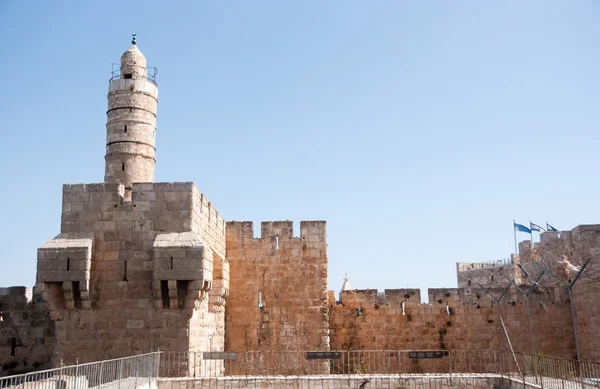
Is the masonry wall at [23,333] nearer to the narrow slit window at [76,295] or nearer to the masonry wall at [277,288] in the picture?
the narrow slit window at [76,295]

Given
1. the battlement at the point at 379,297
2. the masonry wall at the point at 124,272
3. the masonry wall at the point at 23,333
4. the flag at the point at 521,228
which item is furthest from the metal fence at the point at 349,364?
the flag at the point at 521,228

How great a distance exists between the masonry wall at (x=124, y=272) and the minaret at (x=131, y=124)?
24.5ft

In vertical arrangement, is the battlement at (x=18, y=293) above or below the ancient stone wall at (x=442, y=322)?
above

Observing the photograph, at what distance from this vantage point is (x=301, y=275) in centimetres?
1562

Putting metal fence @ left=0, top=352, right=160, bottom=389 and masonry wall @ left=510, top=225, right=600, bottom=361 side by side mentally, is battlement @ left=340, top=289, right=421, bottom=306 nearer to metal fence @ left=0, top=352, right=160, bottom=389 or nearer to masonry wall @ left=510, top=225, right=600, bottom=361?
masonry wall @ left=510, top=225, right=600, bottom=361

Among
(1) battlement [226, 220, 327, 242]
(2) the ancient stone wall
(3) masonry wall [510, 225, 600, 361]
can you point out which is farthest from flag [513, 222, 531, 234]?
(1) battlement [226, 220, 327, 242]

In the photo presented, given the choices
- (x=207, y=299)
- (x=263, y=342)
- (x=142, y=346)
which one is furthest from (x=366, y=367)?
(x=142, y=346)

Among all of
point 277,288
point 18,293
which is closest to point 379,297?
point 277,288

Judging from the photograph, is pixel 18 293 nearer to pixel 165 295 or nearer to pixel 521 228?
pixel 165 295

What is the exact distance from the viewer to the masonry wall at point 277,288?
50.0ft

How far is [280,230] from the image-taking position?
52.0 ft

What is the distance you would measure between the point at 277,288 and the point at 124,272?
16.5 feet

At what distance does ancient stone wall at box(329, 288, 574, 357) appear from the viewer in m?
16.2

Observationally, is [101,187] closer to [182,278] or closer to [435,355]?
[182,278]
